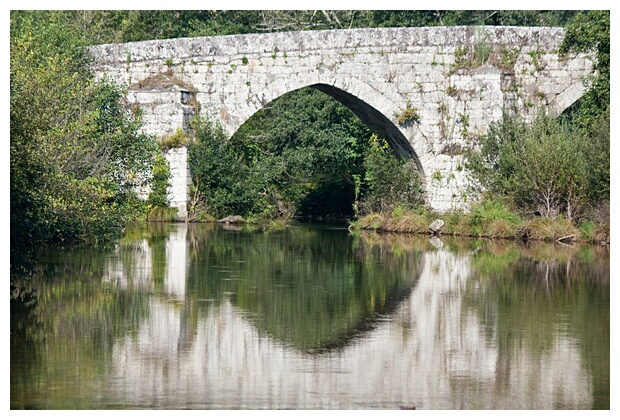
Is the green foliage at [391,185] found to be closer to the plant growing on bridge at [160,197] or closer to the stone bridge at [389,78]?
the stone bridge at [389,78]

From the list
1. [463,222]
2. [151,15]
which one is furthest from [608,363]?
[151,15]

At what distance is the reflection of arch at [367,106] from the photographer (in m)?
26.0

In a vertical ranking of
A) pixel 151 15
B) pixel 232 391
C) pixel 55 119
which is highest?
pixel 151 15

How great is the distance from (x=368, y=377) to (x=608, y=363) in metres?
2.16

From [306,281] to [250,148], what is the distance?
14.4 meters

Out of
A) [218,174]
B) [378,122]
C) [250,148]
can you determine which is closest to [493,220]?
[378,122]

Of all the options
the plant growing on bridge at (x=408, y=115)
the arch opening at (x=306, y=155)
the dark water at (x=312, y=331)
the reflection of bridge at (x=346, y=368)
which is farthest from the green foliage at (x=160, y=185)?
the reflection of bridge at (x=346, y=368)

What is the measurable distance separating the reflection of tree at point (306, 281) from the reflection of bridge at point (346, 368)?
350 mm

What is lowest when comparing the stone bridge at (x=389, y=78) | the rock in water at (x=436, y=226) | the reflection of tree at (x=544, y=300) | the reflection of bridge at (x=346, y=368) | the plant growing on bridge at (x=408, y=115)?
the reflection of bridge at (x=346, y=368)

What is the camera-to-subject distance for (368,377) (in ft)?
32.9

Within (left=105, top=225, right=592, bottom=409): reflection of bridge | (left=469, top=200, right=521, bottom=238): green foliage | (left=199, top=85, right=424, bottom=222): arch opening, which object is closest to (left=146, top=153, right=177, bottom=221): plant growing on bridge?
(left=199, top=85, right=424, bottom=222): arch opening

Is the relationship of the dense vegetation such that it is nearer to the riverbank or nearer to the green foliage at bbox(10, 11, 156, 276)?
the green foliage at bbox(10, 11, 156, 276)

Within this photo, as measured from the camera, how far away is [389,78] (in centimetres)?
2586
